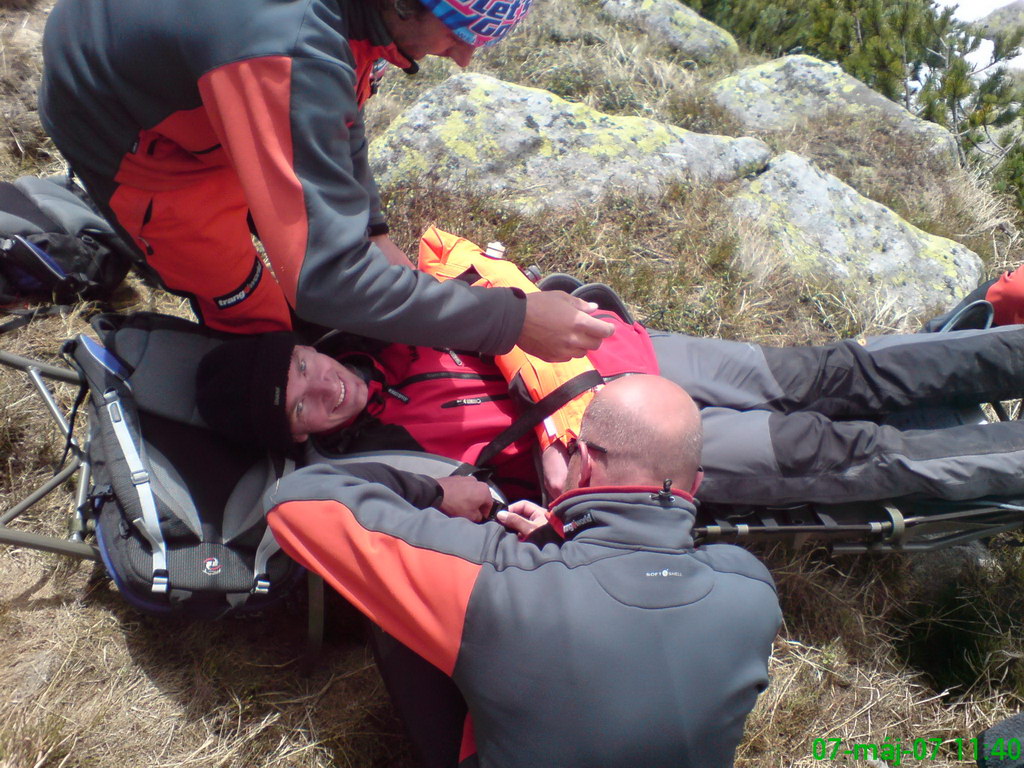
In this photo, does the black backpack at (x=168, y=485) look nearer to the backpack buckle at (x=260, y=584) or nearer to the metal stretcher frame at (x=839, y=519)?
the backpack buckle at (x=260, y=584)

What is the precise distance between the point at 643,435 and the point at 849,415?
1.75 m

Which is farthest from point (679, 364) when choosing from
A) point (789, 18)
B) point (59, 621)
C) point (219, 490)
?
point (789, 18)

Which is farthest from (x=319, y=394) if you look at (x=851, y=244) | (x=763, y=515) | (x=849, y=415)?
(x=851, y=244)

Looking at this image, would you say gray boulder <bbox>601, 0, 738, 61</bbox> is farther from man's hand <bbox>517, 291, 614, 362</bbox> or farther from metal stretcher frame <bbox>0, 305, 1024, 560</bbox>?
man's hand <bbox>517, 291, 614, 362</bbox>

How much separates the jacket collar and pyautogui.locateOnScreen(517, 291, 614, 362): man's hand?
437 millimetres

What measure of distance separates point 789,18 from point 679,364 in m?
10.1

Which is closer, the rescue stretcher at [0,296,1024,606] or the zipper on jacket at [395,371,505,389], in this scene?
the rescue stretcher at [0,296,1024,606]

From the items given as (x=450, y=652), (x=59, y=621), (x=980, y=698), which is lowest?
(x=59, y=621)

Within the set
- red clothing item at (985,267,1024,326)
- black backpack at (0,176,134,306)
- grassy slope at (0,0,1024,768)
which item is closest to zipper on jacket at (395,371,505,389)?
grassy slope at (0,0,1024,768)

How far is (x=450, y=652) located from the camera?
176 centimetres

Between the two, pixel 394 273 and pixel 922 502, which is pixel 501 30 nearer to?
pixel 394 273

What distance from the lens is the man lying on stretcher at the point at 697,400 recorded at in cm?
257

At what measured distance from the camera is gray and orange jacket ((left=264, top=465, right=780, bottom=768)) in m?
1.66

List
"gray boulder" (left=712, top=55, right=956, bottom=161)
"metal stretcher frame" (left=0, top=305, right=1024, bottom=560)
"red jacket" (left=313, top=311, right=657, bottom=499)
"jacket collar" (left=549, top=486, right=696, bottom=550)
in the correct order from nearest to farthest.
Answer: "jacket collar" (left=549, top=486, right=696, bottom=550)
"metal stretcher frame" (left=0, top=305, right=1024, bottom=560)
"red jacket" (left=313, top=311, right=657, bottom=499)
"gray boulder" (left=712, top=55, right=956, bottom=161)
